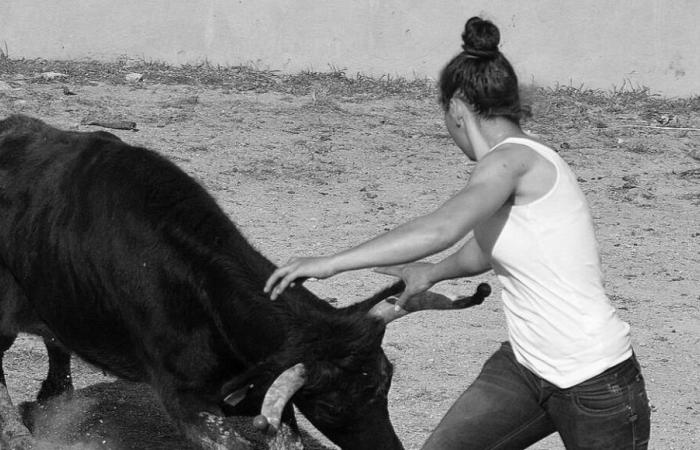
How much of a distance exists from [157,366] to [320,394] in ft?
2.73

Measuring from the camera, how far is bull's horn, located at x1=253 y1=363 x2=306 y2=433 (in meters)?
3.78

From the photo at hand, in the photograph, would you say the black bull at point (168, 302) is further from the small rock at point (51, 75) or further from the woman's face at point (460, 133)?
the small rock at point (51, 75)

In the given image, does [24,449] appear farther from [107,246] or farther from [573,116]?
[573,116]

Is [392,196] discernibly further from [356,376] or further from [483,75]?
[483,75]

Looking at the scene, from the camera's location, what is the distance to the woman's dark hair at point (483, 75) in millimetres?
3861

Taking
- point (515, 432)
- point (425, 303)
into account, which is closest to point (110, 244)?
point (425, 303)

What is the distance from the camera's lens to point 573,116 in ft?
40.3

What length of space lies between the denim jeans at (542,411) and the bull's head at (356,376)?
38cm

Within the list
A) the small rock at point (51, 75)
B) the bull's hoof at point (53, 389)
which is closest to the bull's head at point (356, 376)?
the bull's hoof at point (53, 389)

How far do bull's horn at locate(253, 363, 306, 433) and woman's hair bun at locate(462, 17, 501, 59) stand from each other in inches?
50.9

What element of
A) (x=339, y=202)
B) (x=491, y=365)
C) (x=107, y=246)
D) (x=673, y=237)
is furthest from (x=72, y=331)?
(x=673, y=237)

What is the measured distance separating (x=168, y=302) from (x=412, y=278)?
1112 mm

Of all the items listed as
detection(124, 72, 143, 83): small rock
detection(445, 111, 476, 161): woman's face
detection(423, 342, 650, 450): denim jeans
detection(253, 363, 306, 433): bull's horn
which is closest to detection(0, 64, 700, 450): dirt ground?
detection(124, 72, 143, 83): small rock

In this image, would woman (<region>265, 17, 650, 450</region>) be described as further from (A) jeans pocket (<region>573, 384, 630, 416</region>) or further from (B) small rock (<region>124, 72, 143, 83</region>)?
(B) small rock (<region>124, 72, 143, 83</region>)
